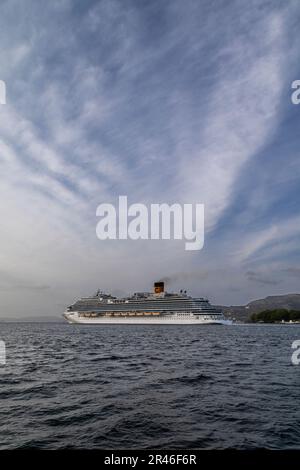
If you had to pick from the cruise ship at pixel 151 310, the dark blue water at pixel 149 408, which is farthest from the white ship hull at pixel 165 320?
the dark blue water at pixel 149 408

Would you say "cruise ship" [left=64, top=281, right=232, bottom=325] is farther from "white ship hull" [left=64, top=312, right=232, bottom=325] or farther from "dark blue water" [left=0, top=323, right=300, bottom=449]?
"dark blue water" [left=0, top=323, right=300, bottom=449]

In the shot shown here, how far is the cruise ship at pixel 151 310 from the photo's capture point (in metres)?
135

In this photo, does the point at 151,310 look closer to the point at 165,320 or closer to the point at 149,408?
the point at 165,320

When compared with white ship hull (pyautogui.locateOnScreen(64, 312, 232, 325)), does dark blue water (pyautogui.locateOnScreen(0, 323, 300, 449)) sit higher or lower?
higher

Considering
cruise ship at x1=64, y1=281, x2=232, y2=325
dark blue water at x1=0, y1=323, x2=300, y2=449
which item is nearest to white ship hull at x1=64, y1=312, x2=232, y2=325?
cruise ship at x1=64, y1=281, x2=232, y2=325

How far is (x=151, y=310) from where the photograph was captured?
456 ft

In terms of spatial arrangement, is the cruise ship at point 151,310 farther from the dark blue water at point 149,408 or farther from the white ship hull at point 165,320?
the dark blue water at point 149,408

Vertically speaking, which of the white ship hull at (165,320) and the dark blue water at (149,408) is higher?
the dark blue water at (149,408)

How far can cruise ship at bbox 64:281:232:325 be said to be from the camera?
13538 cm

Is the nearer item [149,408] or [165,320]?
[149,408]

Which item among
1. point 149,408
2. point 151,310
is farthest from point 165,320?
point 149,408

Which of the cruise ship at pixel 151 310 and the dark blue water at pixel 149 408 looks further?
the cruise ship at pixel 151 310
